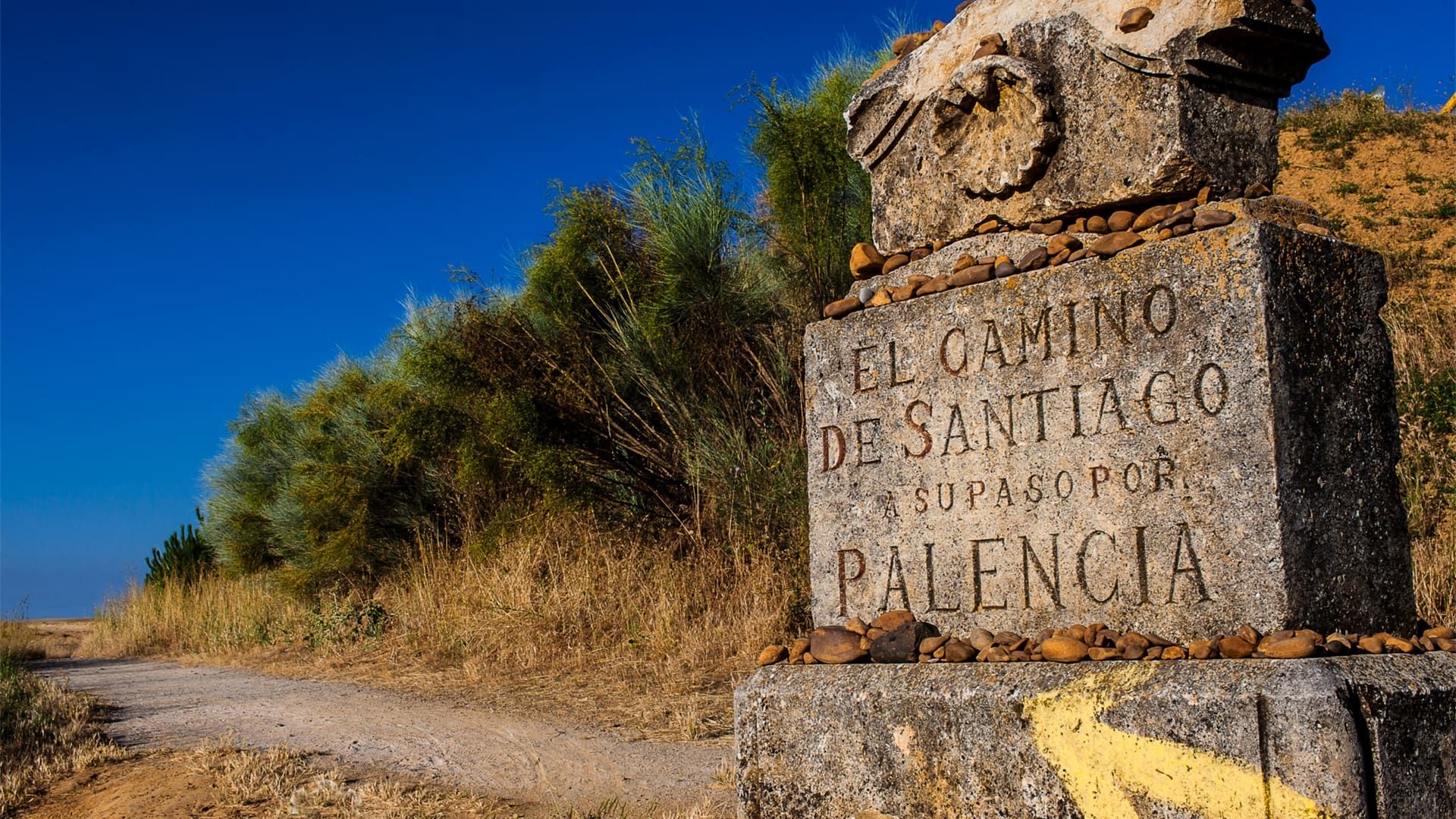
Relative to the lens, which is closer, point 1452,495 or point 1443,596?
point 1443,596

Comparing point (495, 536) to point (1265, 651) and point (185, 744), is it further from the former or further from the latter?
point (1265, 651)

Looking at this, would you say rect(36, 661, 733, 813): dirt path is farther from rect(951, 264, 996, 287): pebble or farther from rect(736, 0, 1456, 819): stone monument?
rect(951, 264, 996, 287): pebble

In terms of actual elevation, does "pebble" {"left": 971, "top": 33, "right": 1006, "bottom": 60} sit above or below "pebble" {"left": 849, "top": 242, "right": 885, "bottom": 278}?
above

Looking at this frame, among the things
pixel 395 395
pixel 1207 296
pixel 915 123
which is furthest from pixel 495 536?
pixel 1207 296

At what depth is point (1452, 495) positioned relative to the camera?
21.5ft

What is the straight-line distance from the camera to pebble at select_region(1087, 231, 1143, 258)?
9.39 feet

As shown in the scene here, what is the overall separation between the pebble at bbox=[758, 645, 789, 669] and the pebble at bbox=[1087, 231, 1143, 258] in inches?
56.0

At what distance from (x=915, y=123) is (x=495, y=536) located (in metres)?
6.41

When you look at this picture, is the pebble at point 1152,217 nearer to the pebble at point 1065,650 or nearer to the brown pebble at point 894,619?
the pebble at point 1065,650

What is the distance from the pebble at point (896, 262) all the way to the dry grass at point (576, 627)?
275cm

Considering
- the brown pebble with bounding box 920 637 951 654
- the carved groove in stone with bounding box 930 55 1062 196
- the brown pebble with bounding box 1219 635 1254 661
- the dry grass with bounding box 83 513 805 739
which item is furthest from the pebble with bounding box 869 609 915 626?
the dry grass with bounding box 83 513 805 739

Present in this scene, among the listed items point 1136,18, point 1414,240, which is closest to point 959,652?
point 1136,18

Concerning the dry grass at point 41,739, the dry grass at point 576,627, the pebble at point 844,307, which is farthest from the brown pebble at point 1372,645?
the dry grass at point 41,739

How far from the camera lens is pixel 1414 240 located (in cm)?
1228
